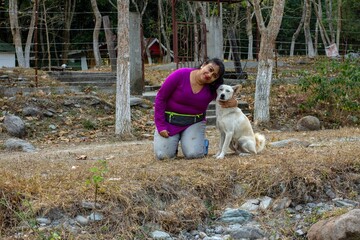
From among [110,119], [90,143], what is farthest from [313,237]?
[110,119]

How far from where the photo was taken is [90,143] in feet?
39.8

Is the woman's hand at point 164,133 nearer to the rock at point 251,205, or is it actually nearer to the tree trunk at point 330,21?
the rock at point 251,205

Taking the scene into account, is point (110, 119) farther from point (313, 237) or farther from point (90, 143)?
point (313, 237)

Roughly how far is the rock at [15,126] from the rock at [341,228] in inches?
A: 327

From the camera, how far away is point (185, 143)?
786 centimetres

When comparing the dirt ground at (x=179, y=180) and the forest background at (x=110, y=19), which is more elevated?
the forest background at (x=110, y=19)

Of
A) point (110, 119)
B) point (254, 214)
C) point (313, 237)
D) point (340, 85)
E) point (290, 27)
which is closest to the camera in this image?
point (313, 237)

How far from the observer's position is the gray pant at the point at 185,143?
25.7 ft

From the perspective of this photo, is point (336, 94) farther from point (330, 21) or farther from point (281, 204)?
point (330, 21)

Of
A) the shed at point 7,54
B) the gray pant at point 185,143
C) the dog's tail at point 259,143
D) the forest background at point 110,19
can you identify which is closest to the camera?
the gray pant at point 185,143

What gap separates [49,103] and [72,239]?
922 cm

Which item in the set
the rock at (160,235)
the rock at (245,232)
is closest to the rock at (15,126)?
the rock at (160,235)

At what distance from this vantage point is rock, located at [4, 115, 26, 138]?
1243 centimetres

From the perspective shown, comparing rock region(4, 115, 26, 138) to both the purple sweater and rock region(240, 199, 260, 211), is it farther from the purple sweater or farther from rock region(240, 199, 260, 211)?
rock region(240, 199, 260, 211)
